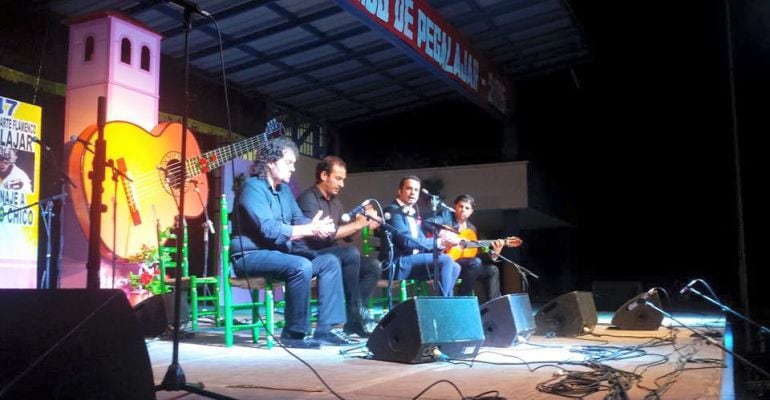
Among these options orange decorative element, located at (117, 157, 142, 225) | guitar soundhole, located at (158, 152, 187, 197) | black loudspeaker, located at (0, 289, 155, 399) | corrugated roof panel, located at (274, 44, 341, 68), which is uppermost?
corrugated roof panel, located at (274, 44, 341, 68)

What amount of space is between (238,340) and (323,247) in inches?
33.4

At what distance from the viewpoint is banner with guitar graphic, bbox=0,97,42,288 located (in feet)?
17.4

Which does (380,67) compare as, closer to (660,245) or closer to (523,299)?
(523,299)

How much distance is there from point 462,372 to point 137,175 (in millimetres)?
3506

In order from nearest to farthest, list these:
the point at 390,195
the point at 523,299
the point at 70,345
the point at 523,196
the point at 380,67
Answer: the point at 70,345 → the point at 523,299 → the point at 380,67 → the point at 523,196 → the point at 390,195

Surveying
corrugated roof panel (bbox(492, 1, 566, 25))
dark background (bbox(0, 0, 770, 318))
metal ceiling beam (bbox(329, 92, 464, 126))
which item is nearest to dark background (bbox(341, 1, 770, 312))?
dark background (bbox(0, 0, 770, 318))

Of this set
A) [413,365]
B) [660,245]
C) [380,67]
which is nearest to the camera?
[413,365]

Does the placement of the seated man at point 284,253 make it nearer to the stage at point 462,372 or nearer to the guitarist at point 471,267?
the stage at point 462,372

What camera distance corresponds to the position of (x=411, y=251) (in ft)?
18.2

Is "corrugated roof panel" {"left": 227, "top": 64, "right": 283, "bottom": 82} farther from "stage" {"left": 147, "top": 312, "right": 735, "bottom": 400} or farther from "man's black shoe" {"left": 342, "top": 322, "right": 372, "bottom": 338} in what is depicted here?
"stage" {"left": 147, "top": 312, "right": 735, "bottom": 400}

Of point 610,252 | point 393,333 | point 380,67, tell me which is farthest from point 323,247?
point 610,252

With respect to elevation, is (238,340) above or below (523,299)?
below

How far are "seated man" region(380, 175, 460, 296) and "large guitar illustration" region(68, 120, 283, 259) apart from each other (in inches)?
46.2

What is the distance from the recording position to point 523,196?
10797mm
